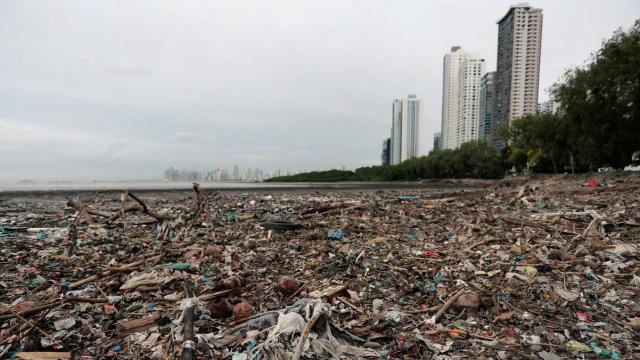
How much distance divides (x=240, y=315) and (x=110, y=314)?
1396 mm

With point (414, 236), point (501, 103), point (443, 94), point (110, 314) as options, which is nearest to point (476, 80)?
point (443, 94)

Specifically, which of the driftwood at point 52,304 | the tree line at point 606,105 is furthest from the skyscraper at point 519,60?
the driftwood at point 52,304

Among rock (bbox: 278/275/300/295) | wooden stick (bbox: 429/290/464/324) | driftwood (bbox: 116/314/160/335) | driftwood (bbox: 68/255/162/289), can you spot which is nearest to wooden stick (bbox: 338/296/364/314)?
rock (bbox: 278/275/300/295)

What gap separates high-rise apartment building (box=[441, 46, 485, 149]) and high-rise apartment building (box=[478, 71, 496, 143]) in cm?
275

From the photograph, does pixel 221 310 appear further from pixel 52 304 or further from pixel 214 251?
pixel 214 251

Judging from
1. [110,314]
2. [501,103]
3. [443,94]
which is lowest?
[110,314]

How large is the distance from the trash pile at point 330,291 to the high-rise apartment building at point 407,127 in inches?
3692

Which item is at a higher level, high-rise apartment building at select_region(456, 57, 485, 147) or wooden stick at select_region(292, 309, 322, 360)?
high-rise apartment building at select_region(456, 57, 485, 147)

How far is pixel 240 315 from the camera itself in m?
3.16

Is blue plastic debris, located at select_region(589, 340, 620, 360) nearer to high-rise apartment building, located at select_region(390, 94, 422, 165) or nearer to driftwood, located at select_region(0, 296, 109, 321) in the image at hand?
driftwood, located at select_region(0, 296, 109, 321)

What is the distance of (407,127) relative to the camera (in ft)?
331

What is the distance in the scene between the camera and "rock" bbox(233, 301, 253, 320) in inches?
124

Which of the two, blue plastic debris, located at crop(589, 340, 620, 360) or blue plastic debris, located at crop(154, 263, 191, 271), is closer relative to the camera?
blue plastic debris, located at crop(589, 340, 620, 360)

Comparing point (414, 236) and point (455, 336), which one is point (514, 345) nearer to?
point (455, 336)
